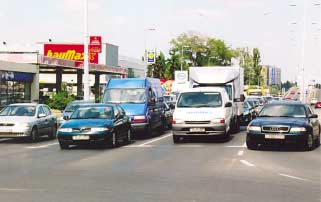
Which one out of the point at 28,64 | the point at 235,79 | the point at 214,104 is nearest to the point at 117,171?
the point at 214,104

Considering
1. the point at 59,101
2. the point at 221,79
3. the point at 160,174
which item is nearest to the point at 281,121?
the point at 160,174

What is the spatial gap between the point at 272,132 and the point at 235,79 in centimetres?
1083

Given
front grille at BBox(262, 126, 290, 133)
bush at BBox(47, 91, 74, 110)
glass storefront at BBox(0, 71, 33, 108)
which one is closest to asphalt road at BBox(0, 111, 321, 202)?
front grille at BBox(262, 126, 290, 133)

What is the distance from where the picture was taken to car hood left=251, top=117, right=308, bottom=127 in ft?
58.9

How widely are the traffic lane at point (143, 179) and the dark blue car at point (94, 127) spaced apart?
1551 mm

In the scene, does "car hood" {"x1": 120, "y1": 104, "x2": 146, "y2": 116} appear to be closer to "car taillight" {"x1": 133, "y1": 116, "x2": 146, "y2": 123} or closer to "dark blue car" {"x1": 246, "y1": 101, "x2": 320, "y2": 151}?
"car taillight" {"x1": 133, "y1": 116, "x2": 146, "y2": 123}

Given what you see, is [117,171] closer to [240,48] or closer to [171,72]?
[171,72]

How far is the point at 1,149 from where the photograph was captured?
19656 mm

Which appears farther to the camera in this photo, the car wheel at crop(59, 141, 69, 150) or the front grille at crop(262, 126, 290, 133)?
the car wheel at crop(59, 141, 69, 150)

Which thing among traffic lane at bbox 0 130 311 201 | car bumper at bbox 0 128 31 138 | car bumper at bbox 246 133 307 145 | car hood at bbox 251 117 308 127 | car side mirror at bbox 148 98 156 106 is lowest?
traffic lane at bbox 0 130 311 201

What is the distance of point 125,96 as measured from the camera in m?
24.9

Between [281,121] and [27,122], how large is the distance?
9.28 meters

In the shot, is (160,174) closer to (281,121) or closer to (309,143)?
(281,121)

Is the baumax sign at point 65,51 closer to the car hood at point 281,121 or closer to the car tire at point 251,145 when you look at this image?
the car tire at point 251,145
